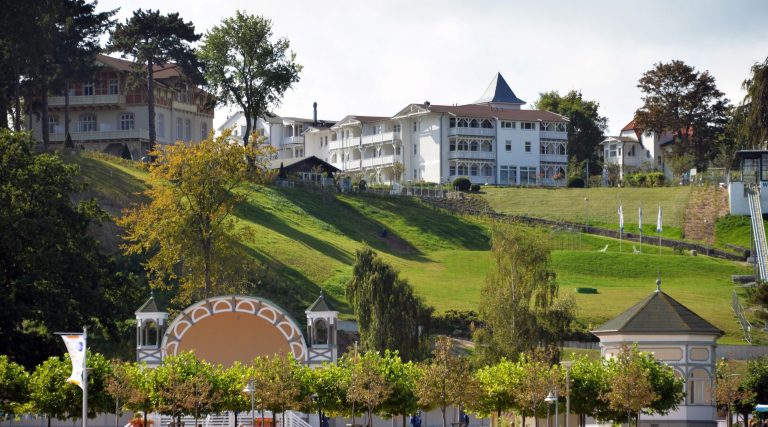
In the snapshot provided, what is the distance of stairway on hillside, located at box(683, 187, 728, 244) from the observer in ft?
408

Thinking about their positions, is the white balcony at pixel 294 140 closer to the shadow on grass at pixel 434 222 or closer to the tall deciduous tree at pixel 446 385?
the shadow on grass at pixel 434 222

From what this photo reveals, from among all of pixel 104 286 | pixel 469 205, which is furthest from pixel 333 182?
pixel 104 286

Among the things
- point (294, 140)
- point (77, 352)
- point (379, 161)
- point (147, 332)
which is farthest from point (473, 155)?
point (77, 352)

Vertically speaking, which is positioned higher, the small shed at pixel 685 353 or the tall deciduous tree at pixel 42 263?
the tall deciduous tree at pixel 42 263

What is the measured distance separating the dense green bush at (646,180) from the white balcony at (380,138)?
25849mm

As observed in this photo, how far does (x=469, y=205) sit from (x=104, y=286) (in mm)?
68100

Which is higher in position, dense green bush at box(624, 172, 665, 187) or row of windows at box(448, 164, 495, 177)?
row of windows at box(448, 164, 495, 177)

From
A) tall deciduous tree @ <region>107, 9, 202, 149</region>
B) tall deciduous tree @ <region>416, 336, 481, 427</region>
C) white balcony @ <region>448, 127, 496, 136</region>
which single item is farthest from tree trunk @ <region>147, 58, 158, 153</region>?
tall deciduous tree @ <region>416, 336, 481, 427</region>

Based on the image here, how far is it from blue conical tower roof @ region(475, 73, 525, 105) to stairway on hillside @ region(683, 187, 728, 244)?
52918mm

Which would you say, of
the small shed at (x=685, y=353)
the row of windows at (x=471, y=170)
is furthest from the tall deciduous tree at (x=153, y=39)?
the small shed at (x=685, y=353)

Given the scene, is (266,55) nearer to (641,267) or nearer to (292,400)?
(641,267)

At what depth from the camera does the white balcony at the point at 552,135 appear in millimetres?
164375

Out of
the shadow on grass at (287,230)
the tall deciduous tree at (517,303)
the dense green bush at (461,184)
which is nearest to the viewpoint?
the tall deciduous tree at (517,303)

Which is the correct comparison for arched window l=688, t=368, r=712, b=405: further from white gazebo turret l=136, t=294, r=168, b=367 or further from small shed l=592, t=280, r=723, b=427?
white gazebo turret l=136, t=294, r=168, b=367
